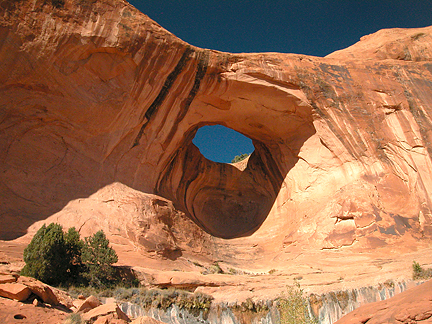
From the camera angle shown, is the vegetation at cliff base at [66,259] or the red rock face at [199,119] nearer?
the vegetation at cliff base at [66,259]

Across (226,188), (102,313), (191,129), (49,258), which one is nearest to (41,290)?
(102,313)

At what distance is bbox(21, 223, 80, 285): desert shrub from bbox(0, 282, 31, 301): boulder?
1833 mm

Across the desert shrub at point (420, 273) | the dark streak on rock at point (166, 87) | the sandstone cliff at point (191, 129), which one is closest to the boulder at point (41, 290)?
the sandstone cliff at point (191, 129)

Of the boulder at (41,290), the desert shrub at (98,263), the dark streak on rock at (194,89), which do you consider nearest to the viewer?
the boulder at (41,290)

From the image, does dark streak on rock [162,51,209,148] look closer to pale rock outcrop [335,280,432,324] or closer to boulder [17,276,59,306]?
boulder [17,276,59,306]

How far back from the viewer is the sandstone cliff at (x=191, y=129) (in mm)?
10766

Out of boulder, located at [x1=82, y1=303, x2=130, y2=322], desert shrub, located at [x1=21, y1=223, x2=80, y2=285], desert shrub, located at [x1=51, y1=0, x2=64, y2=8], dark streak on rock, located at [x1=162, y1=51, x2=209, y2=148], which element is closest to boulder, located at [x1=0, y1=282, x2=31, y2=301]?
boulder, located at [x1=82, y1=303, x2=130, y2=322]

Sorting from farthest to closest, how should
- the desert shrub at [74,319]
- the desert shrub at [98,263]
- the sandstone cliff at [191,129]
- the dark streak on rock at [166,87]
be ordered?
the dark streak on rock at [166,87] → the sandstone cliff at [191,129] → the desert shrub at [98,263] → the desert shrub at [74,319]

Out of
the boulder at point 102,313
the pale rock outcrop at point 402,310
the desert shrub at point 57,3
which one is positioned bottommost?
the pale rock outcrop at point 402,310

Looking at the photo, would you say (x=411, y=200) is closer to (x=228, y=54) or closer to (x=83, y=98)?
(x=228, y=54)

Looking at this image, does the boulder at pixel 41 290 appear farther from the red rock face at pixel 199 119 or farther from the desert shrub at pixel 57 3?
the desert shrub at pixel 57 3

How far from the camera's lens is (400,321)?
11.3 ft

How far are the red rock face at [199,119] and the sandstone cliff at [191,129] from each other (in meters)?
0.04

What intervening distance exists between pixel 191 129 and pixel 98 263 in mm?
8240
